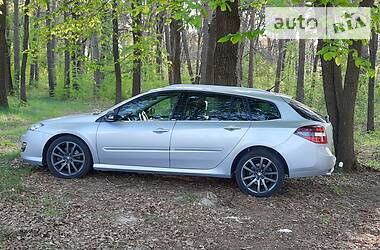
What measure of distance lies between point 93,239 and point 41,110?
1867 cm

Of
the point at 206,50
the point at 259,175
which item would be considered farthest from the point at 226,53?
the point at 206,50

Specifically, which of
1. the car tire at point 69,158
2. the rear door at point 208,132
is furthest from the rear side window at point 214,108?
the car tire at point 69,158

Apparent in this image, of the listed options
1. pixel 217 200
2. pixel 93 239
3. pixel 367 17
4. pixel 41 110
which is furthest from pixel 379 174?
pixel 41 110

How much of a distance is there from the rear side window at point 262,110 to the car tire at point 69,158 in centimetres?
268

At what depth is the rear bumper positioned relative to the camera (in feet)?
21.9

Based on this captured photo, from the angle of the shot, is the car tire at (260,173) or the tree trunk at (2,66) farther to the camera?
the tree trunk at (2,66)

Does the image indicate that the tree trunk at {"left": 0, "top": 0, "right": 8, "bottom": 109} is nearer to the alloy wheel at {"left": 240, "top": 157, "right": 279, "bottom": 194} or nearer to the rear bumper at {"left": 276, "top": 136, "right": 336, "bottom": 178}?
the alloy wheel at {"left": 240, "top": 157, "right": 279, "bottom": 194}

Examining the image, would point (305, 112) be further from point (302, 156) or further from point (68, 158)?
point (68, 158)

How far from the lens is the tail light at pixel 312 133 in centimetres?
668

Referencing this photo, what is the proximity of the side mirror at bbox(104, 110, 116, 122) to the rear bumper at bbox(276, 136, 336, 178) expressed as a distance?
261 cm

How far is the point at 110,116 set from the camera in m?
7.26

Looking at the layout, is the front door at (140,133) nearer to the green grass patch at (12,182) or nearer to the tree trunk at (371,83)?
the green grass patch at (12,182)

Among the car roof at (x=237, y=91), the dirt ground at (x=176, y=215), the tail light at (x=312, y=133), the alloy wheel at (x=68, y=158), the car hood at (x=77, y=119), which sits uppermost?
the car roof at (x=237, y=91)

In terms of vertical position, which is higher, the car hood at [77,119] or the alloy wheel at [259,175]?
the car hood at [77,119]
